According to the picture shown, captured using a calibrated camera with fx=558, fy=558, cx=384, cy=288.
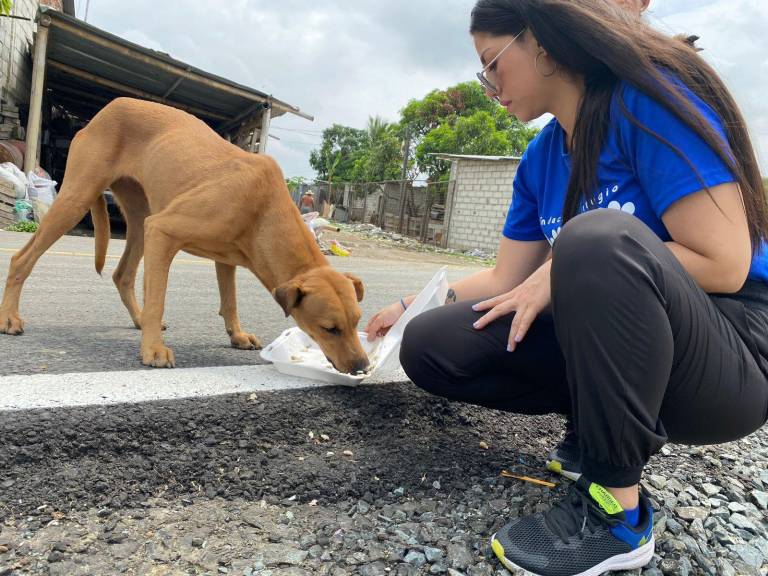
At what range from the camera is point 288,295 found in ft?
8.44

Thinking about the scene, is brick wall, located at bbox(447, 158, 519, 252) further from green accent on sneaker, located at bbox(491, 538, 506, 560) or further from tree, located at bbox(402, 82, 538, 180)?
green accent on sneaker, located at bbox(491, 538, 506, 560)

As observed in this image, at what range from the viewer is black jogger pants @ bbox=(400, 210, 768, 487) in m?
1.28

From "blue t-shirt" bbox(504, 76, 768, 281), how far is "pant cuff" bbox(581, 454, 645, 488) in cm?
68

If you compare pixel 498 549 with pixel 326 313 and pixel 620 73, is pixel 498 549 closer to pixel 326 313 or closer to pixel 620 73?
pixel 620 73

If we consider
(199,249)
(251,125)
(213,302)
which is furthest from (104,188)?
(251,125)

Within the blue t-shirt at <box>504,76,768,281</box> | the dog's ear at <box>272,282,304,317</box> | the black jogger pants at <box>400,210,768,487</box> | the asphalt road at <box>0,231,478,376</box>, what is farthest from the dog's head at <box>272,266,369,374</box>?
the black jogger pants at <box>400,210,768,487</box>

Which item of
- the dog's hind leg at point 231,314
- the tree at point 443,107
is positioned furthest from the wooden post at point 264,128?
the tree at point 443,107

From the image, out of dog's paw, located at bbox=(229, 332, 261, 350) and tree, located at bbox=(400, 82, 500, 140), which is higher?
tree, located at bbox=(400, 82, 500, 140)

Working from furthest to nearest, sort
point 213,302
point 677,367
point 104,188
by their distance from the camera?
point 213,302 → point 104,188 → point 677,367

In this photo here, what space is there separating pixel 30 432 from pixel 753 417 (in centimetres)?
199

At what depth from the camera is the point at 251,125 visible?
16.9 m

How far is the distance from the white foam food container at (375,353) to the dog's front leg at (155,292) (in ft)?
1.51

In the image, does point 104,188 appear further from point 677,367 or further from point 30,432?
point 677,367

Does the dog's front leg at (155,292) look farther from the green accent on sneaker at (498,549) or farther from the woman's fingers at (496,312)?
the green accent on sneaker at (498,549)
